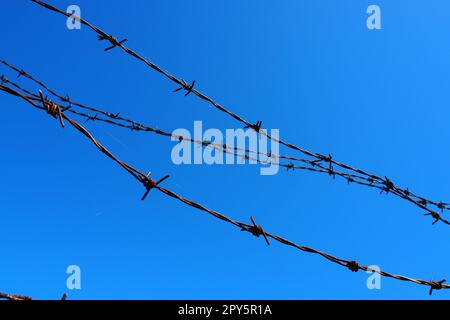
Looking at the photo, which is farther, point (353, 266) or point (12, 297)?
point (353, 266)

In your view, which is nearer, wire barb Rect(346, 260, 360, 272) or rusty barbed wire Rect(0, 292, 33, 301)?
rusty barbed wire Rect(0, 292, 33, 301)

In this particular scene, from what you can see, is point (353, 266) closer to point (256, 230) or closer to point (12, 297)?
point (256, 230)

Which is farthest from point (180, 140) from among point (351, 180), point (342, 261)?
point (342, 261)

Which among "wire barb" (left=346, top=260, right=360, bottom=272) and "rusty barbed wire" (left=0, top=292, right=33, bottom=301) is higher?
"wire barb" (left=346, top=260, right=360, bottom=272)

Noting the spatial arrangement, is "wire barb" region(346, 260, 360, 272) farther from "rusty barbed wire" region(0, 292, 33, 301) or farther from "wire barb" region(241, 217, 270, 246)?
"rusty barbed wire" region(0, 292, 33, 301)

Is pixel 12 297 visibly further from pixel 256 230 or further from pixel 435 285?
pixel 435 285

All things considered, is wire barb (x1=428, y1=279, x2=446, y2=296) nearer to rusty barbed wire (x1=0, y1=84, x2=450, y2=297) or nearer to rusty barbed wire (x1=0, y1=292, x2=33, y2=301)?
rusty barbed wire (x1=0, y1=84, x2=450, y2=297)

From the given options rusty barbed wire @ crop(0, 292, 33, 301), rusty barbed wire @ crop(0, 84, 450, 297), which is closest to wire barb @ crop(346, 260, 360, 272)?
rusty barbed wire @ crop(0, 84, 450, 297)

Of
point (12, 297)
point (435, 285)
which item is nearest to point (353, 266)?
point (435, 285)

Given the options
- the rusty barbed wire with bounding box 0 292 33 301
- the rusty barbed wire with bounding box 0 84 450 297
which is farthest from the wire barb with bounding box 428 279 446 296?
the rusty barbed wire with bounding box 0 292 33 301
